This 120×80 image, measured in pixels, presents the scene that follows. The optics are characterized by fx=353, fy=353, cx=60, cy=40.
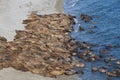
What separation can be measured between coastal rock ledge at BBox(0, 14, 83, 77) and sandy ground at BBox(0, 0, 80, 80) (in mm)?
664

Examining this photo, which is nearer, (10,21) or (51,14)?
(10,21)

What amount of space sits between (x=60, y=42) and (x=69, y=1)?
1659cm

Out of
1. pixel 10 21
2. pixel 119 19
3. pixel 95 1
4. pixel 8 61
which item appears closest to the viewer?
pixel 8 61

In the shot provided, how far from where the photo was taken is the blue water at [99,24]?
113ft

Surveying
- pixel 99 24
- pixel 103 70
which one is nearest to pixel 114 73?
pixel 103 70

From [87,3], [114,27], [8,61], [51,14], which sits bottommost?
[8,61]

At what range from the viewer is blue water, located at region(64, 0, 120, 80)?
34.6 meters

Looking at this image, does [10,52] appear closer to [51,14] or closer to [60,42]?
[60,42]

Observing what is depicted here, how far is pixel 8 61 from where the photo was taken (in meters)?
30.0

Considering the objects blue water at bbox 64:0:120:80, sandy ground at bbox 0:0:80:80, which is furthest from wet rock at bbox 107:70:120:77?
sandy ground at bbox 0:0:80:80

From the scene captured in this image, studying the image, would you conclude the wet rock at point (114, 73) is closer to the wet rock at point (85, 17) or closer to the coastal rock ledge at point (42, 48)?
the coastal rock ledge at point (42, 48)

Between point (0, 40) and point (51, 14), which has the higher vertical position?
point (51, 14)

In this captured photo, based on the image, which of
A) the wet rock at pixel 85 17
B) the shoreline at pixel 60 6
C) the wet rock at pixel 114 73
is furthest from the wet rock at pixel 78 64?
the shoreline at pixel 60 6

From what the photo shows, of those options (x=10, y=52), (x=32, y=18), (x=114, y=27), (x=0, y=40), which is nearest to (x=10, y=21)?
(x=32, y=18)
